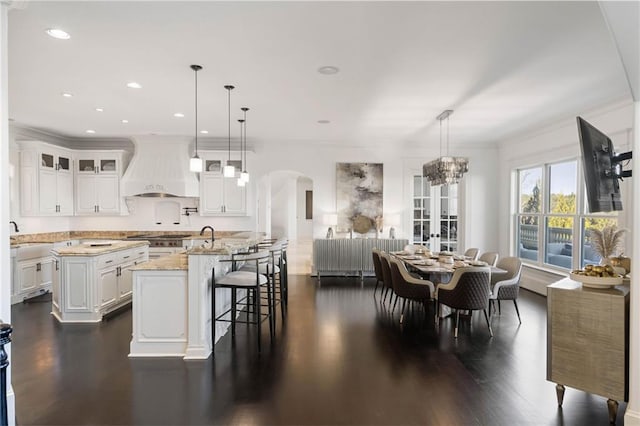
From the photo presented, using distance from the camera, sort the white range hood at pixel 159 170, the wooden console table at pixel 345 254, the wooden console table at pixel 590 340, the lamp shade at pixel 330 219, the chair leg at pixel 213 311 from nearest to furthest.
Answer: the wooden console table at pixel 590 340
the chair leg at pixel 213 311
the white range hood at pixel 159 170
the wooden console table at pixel 345 254
the lamp shade at pixel 330 219

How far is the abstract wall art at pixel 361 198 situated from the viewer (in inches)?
317

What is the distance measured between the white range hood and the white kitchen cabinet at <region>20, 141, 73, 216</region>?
1039 mm

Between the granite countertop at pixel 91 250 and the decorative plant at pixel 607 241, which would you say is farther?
the granite countertop at pixel 91 250

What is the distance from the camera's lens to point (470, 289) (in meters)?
4.00

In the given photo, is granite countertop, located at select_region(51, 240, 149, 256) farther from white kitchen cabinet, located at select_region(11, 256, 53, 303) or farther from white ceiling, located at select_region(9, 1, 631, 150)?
white ceiling, located at select_region(9, 1, 631, 150)

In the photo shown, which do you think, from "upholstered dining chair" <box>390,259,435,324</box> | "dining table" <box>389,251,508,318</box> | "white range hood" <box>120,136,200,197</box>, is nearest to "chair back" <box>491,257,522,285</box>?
"dining table" <box>389,251,508,318</box>

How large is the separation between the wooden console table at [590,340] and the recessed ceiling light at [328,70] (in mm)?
2855

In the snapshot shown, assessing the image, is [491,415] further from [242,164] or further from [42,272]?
[42,272]

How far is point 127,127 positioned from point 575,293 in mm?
7062

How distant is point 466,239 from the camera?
8.00m

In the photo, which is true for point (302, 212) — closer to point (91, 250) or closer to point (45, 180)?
point (45, 180)

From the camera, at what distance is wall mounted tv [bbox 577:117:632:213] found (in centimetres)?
259

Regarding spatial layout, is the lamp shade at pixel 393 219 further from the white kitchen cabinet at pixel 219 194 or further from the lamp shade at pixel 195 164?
the lamp shade at pixel 195 164

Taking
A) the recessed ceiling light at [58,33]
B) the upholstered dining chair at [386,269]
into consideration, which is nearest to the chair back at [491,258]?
the upholstered dining chair at [386,269]
